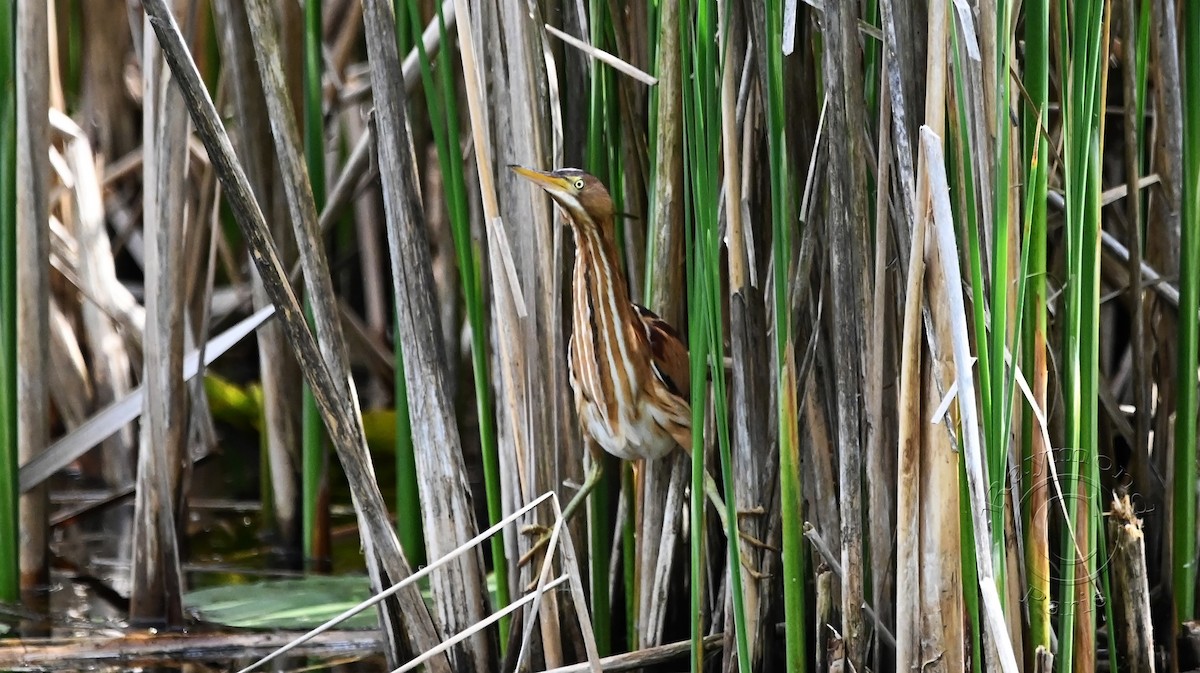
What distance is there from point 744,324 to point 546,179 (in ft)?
0.95

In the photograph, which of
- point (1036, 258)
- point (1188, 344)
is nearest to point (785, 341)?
point (1036, 258)

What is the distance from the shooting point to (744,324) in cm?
151

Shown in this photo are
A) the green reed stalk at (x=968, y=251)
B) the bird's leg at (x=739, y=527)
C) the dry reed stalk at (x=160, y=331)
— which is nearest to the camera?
the green reed stalk at (x=968, y=251)

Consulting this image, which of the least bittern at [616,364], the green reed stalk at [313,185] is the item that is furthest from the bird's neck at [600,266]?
the green reed stalk at [313,185]

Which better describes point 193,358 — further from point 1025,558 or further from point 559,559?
point 1025,558

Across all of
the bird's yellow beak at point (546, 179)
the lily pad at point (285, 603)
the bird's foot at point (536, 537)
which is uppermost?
the bird's yellow beak at point (546, 179)

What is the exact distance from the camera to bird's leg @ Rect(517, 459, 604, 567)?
1.71m

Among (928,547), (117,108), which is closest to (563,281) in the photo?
(928,547)

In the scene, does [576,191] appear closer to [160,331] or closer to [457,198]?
[457,198]

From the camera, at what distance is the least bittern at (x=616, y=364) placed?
1.67 m

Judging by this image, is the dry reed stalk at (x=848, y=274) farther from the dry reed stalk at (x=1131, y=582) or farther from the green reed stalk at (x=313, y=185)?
the green reed stalk at (x=313, y=185)

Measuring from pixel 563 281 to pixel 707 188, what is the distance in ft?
2.04

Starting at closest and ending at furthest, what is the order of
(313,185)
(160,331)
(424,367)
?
(424,367), (160,331), (313,185)

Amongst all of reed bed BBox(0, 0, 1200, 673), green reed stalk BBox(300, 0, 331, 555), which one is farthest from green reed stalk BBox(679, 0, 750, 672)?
green reed stalk BBox(300, 0, 331, 555)
